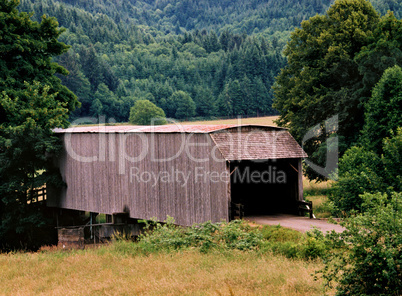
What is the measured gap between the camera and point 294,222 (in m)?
20.3

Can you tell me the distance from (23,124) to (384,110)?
1847 cm

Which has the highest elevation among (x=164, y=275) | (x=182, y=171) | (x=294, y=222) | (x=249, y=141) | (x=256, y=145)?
(x=249, y=141)

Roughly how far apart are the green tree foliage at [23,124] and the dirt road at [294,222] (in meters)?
12.3

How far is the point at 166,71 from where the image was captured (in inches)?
4818

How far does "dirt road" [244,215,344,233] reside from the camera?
1905cm

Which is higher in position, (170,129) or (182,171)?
(170,129)

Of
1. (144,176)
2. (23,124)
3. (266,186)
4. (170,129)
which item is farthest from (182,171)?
(23,124)

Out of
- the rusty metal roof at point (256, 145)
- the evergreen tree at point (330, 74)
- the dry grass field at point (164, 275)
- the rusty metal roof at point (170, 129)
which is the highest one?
the evergreen tree at point (330, 74)

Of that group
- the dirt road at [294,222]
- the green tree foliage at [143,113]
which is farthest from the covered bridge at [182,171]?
the green tree foliage at [143,113]

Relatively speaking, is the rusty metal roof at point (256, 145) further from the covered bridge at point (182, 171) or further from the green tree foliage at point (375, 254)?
the green tree foliage at point (375, 254)

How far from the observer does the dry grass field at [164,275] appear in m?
11.3

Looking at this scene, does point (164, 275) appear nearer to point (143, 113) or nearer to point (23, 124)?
point (23, 124)

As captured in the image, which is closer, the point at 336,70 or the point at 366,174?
the point at 366,174

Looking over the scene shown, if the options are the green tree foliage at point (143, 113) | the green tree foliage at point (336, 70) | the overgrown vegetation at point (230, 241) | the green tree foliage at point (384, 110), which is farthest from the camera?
the green tree foliage at point (143, 113)
